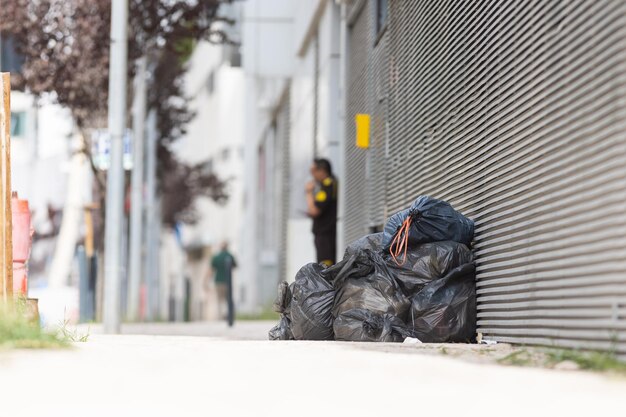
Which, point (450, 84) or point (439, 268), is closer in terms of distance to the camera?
point (439, 268)

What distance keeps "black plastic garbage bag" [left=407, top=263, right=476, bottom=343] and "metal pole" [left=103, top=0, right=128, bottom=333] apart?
23.8ft

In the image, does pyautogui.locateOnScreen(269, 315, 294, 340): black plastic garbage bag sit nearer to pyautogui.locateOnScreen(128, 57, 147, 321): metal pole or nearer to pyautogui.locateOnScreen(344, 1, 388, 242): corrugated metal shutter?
pyautogui.locateOnScreen(344, 1, 388, 242): corrugated metal shutter

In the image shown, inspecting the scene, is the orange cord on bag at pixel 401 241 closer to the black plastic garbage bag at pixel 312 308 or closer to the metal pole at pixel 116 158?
the black plastic garbage bag at pixel 312 308

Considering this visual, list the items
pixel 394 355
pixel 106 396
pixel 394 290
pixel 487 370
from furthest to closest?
pixel 394 290
pixel 394 355
pixel 487 370
pixel 106 396

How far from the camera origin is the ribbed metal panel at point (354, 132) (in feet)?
54.0

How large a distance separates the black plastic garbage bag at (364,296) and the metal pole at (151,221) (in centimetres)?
1803

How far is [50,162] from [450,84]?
31.5 m

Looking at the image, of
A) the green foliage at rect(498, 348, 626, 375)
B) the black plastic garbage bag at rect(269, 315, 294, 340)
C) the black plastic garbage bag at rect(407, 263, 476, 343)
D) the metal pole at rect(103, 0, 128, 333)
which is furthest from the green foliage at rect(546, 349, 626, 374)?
the metal pole at rect(103, 0, 128, 333)

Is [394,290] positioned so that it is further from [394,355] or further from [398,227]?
[394,355]

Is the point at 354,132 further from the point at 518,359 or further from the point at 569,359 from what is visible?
the point at 569,359

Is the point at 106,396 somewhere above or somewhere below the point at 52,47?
below

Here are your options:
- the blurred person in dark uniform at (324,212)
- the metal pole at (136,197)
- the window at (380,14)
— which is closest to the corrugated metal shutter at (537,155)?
the window at (380,14)

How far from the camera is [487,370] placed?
627 centimetres

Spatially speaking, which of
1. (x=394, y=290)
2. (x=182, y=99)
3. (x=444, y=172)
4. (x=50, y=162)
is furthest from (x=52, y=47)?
(x=50, y=162)
